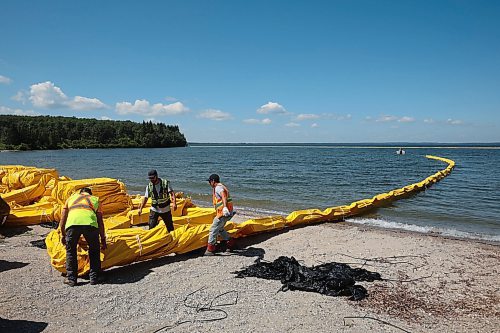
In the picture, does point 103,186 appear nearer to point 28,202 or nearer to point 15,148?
point 28,202

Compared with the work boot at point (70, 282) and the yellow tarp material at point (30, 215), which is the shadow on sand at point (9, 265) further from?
the yellow tarp material at point (30, 215)

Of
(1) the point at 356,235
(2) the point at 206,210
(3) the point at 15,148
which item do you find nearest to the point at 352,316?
(1) the point at 356,235

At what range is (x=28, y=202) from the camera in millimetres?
12648

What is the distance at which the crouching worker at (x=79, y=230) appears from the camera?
6.17 m

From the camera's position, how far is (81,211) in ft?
20.4

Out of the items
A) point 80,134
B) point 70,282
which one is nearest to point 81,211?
point 70,282

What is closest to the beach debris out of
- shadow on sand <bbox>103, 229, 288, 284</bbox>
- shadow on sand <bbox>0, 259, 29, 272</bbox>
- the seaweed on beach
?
the seaweed on beach

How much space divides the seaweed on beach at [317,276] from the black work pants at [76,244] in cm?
252

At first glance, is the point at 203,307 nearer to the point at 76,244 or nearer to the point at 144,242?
the point at 144,242

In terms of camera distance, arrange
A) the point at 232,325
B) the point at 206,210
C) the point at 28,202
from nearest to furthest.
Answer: the point at 232,325 → the point at 206,210 → the point at 28,202

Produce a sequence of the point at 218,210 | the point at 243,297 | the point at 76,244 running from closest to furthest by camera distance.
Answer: the point at 243,297 → the point at 76,244 → the point at 218,210

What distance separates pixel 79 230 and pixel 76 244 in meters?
0.30

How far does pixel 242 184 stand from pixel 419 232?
49.2 feet

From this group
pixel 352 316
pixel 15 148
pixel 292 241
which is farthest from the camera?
pixel 15 148
